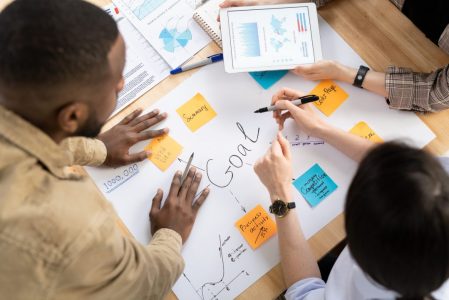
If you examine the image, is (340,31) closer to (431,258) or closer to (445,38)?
(445,38)

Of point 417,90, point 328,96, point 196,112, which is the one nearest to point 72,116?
point 196,112

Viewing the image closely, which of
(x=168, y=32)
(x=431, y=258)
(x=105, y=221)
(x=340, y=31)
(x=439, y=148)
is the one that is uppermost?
(x=168, y=32)

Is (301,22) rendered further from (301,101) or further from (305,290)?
(305,290)

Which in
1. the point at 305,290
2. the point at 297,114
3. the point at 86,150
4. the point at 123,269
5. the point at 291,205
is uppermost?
the point at 86,150

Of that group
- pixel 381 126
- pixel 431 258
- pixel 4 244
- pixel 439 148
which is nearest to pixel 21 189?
pixel 4 244

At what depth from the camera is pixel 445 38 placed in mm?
992

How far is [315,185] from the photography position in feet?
3.11

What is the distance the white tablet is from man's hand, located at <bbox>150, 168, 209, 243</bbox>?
11.7 inches

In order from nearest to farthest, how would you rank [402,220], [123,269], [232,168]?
1. [402,220]
2. [123,269]
3. [232,168]

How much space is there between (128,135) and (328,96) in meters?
0.50

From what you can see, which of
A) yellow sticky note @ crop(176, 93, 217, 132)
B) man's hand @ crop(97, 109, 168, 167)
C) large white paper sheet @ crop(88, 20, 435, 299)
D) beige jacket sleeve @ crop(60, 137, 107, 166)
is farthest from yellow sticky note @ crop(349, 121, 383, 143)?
beige jacket sleeve @ crop(60, 137, 107, 166)

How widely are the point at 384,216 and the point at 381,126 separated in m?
0.49

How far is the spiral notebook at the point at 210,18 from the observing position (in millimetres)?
1056

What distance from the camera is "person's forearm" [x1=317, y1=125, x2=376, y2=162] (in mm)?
930
